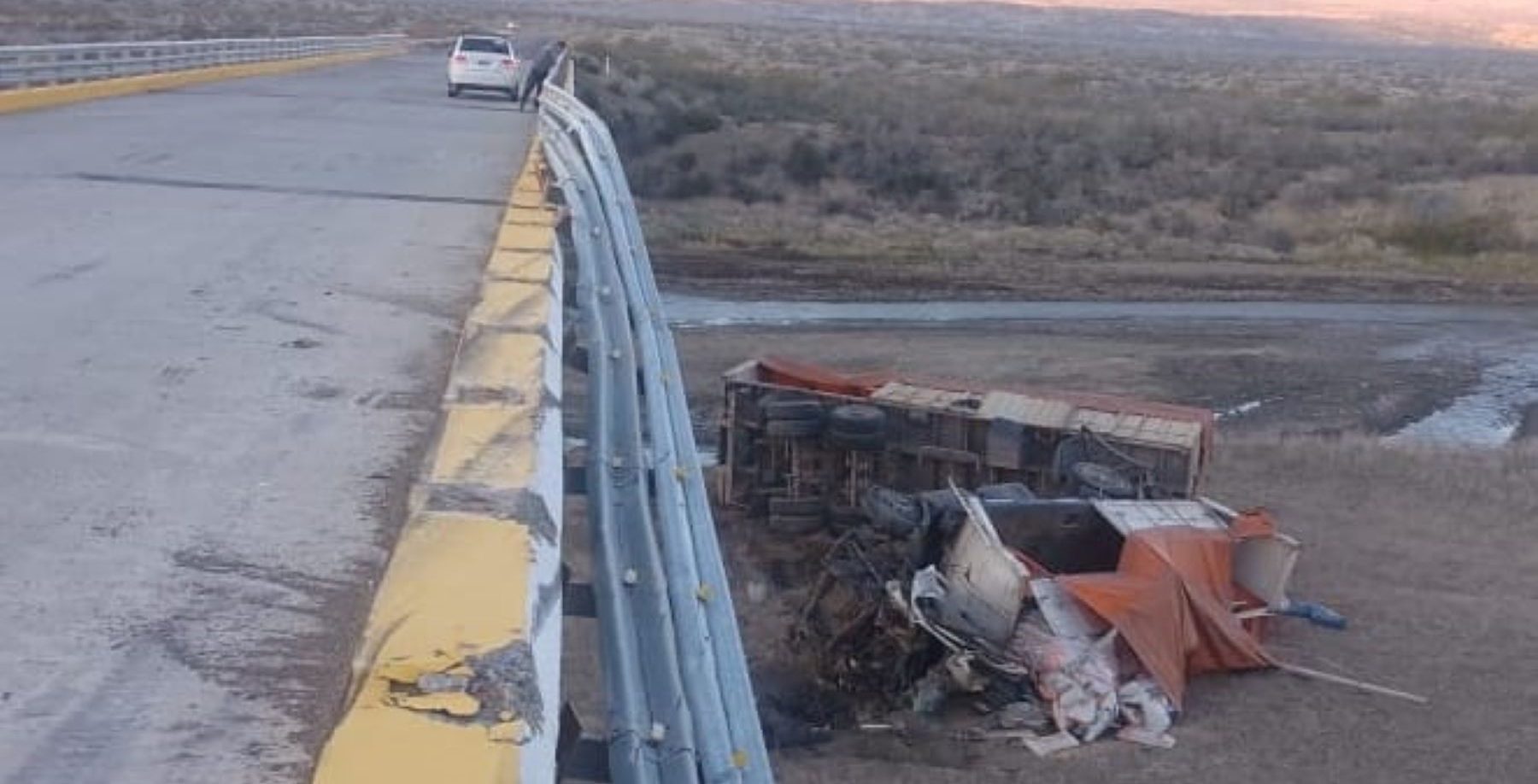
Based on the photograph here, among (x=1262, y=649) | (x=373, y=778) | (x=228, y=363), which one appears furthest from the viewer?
(x=1262, y=649)

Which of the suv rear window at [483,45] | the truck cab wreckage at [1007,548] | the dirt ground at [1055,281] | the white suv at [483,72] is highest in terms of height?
the suv rear window at [483,45]

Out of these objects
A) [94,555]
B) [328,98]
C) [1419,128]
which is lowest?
[1419,128]

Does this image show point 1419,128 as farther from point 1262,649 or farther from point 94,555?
point 94,555

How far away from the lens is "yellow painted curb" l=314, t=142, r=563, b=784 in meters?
3.47

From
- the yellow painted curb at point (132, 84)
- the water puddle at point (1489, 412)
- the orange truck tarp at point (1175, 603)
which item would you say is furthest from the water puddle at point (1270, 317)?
the orange truck tarp at point (1175, 603)

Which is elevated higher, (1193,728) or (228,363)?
(228,363)

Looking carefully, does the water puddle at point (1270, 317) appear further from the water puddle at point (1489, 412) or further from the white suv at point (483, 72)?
the white suv at point (483, 72)

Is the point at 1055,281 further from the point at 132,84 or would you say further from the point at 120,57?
the point at 120,57

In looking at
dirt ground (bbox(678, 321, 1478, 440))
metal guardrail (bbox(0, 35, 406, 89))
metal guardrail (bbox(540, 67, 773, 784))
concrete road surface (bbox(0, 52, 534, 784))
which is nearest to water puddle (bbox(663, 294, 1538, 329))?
dirt ground (bbox(678, 321, 1478, 440))

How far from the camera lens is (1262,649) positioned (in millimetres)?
16281

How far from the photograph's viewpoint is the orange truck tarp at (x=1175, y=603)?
1503cm

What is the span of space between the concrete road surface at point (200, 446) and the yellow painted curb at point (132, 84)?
392 inches

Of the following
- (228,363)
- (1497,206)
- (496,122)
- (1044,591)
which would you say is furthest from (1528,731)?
(1497,206)

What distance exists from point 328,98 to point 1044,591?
75.7 ft
